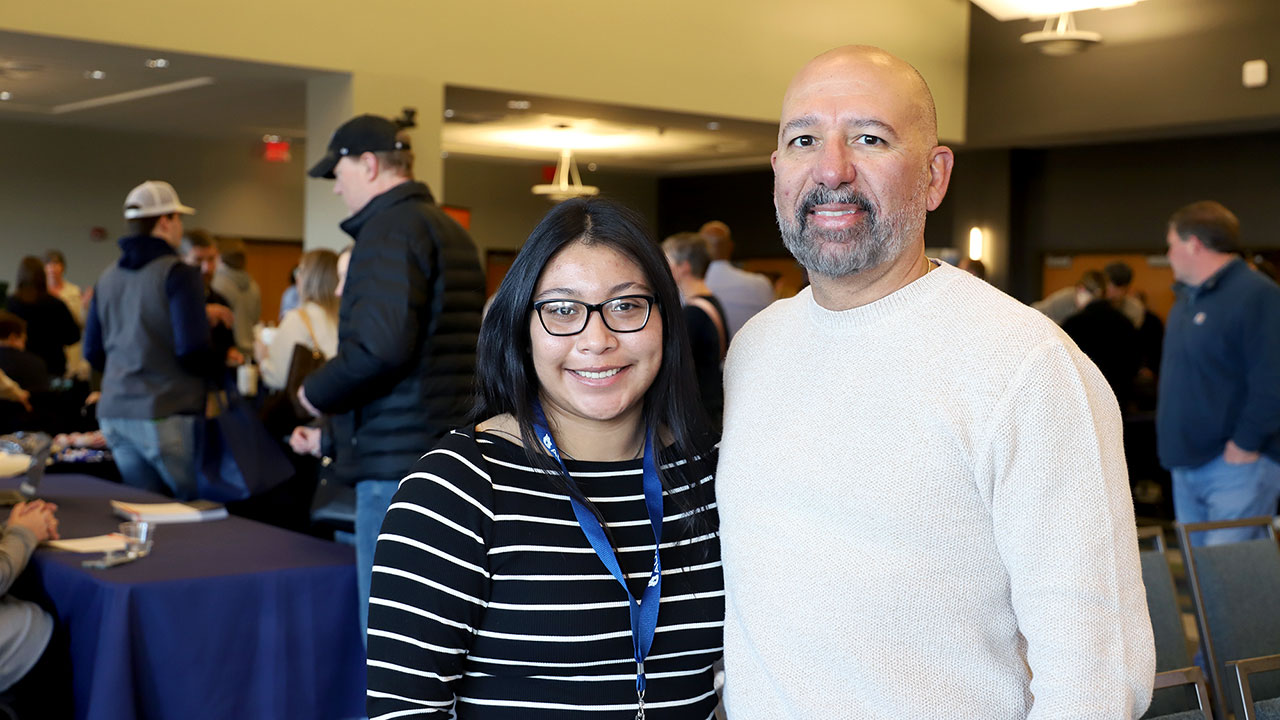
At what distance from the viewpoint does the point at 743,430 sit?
5.37 ft

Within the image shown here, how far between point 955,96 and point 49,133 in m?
8.73

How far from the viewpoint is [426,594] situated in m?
1.50

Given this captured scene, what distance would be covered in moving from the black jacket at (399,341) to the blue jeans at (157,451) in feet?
4.01

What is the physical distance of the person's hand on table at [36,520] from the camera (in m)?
2.92

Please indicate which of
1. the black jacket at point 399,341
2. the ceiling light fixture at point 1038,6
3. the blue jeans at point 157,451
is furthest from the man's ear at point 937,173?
the ceiling light fixture at point 1038,6

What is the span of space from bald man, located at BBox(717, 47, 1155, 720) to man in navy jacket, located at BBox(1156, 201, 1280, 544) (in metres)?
3.33

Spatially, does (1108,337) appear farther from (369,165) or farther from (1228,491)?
(369,165)

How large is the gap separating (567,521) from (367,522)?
1594mm

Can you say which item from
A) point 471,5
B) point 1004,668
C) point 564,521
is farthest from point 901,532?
point 471,5

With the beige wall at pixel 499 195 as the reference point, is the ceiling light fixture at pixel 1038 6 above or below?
above

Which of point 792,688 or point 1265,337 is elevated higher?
point 1265,337

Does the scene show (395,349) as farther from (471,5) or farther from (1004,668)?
(471,5)

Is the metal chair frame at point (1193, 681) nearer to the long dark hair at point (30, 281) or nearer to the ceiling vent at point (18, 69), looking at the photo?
the long dark hair at point (30, 281)

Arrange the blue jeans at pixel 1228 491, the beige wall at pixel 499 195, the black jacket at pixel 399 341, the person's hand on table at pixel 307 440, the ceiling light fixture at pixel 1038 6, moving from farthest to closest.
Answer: the beige wall at pixel 499 195 → the ceiling light fixture at pixel 1038 6 → the blue jeans at pixel 1228 491 → the person's hand on table at pixel 307 440 → the black jacket at pixel 399 341
